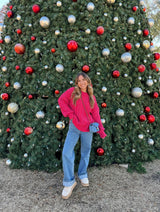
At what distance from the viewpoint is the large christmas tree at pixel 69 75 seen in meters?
3.28

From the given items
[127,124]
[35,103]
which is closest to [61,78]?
[35,103]

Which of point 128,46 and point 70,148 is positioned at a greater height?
point 128,46

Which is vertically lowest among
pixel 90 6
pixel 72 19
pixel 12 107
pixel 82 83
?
pixel 12 107

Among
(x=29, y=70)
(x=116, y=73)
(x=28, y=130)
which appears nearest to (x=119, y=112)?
(x=116, y=73)

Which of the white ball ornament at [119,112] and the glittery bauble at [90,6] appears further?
the white ball ornament at [119,112]

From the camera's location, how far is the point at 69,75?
330cm

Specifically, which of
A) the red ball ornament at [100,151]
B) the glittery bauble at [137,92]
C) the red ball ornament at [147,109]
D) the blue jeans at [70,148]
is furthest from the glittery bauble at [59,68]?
the red ball ornament at [147,109]

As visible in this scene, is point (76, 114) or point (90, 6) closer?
point (76, 114)

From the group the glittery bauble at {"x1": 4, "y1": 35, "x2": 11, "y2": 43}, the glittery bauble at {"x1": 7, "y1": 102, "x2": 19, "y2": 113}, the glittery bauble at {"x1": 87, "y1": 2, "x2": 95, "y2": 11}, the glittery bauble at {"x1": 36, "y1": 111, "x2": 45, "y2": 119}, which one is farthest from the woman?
the glittery bauble at {"x1": 4, "y1": 35, "x2": 11, "y2": 43}

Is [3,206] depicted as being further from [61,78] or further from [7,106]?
[61,78]

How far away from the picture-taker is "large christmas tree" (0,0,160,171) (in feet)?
10.8

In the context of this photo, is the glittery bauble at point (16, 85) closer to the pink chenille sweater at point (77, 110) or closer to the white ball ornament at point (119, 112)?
the pink chenille sweater at point (77, 110)

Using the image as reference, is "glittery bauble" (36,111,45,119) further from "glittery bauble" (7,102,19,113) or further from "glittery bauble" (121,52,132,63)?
"glittery bauble" (121,52,132,63)

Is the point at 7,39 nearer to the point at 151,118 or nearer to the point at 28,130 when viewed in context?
the point at 28,130
